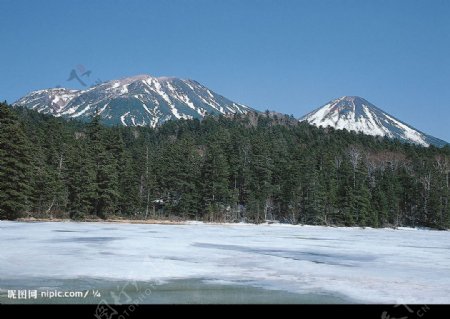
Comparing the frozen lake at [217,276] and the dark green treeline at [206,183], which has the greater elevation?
the dark green treeline at [206,183]

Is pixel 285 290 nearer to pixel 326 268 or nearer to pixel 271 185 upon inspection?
pixel 326 268

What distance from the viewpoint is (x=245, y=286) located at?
9914 mm

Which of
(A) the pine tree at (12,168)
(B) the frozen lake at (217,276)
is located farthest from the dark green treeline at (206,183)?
(B) the frozen lake at (217,276)

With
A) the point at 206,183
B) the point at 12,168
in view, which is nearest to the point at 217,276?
the point at 12,168

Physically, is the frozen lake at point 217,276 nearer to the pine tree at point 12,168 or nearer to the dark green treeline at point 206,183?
the pine tree at point 12,168

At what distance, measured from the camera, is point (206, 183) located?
217ft

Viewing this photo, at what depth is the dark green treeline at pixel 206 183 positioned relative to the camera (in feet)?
159

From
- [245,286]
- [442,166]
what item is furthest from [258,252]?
[442,166]

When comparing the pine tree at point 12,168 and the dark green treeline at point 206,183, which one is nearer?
the pine tree at point 12,168

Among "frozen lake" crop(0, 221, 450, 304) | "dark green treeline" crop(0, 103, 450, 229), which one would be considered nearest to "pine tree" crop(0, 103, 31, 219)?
"dark green treeline" crop(0, 103, 450, 229)

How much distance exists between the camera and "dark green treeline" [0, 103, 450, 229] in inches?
1908

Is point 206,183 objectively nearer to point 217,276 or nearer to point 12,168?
point 12,168

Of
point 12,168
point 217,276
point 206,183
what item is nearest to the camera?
point 217,276
